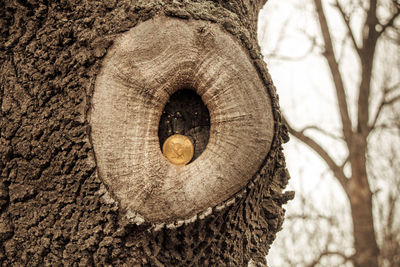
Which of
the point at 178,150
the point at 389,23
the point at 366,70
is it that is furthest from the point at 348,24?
the point at 178,150

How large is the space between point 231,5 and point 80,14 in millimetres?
604

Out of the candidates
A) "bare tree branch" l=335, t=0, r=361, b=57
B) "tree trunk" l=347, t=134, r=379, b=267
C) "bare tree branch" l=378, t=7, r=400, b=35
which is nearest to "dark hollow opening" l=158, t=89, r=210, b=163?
"tree trunk" l=347, t=134, r=379, b=267

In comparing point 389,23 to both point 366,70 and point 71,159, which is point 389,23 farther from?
point 71,159

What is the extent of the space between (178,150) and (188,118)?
13 centimetres

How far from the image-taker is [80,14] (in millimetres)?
1368

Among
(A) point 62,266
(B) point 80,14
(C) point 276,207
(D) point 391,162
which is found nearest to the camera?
(A) point 62,266

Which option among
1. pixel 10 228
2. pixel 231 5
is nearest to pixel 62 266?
pixel 10 228

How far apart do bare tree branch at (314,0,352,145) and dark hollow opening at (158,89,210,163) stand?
19.7 ft

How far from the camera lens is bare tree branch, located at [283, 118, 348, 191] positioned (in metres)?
6.83

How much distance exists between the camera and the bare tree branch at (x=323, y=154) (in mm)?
6828

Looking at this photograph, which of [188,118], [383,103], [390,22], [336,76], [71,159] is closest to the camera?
[71,159]

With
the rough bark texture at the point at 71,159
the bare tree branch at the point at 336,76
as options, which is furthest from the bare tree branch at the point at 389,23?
the rough bark texture at the point at 71,159

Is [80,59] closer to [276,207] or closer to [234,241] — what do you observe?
[234,241]

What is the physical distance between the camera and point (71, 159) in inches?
49.3
